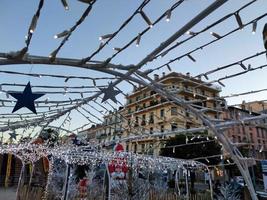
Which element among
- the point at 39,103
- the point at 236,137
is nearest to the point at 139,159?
the point at 39,103

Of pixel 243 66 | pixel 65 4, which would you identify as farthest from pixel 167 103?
pixel 65 4

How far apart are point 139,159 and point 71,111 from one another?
326 centimetres

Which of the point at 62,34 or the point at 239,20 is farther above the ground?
the point at 239,20

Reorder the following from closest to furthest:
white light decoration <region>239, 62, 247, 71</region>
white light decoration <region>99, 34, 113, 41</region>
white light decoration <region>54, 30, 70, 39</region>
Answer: white light decoration <region>54, 30, 70, 39</region>, white light decoration <region>99, 34, 113, 41</region>, white light decoration <region>239, 62, 247, 71</region>

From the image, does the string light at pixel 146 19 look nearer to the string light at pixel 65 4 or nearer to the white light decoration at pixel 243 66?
the string light at pixel 65 4

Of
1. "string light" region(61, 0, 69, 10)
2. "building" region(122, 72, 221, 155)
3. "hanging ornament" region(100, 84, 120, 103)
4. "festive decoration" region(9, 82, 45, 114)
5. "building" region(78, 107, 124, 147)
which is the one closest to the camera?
"string light" region(61, 0, 69, 10)

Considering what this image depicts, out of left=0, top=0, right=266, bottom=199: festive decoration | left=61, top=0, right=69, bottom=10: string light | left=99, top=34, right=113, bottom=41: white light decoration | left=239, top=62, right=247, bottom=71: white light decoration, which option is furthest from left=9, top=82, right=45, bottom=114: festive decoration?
left=239, top=62, right=247, bottom=71: white light decoration

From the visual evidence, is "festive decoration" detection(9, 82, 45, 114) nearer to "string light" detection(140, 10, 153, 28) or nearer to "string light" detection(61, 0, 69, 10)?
"string light" detection(61, 0, 69, 10)

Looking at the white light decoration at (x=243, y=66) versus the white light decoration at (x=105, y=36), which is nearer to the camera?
the white light decoration at (x=105, y=36)

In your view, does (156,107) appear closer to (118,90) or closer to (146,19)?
(118,90)

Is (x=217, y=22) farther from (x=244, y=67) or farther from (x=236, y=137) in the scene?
(x=236, y=137)

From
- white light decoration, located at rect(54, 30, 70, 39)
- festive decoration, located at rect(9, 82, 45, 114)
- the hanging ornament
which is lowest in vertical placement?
festive decoration, located at rect(9, 82, 45, 114)

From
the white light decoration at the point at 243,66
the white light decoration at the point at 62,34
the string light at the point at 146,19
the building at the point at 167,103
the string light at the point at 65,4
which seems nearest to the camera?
the string light at the point at 65,4

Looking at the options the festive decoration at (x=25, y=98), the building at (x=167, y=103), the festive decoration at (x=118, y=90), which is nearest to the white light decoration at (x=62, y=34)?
the festive decoration at (x=118, y=90)
